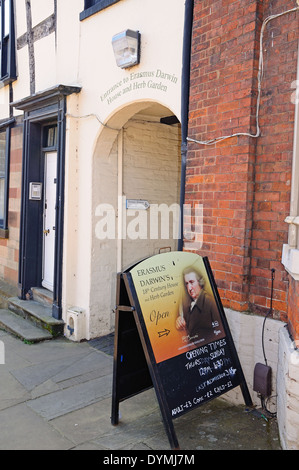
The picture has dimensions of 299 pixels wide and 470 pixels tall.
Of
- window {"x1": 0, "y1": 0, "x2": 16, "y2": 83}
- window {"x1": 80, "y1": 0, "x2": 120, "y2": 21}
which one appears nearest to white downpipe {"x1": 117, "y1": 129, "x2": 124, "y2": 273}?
window {"x1": 80, "y1": 0, "x2": 120, "y2": 21}

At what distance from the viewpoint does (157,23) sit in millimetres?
4574

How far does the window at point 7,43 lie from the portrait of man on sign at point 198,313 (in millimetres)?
5707

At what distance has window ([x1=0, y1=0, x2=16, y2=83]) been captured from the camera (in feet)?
24.4

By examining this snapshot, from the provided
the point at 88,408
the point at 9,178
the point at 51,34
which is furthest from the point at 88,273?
the point at 51,34

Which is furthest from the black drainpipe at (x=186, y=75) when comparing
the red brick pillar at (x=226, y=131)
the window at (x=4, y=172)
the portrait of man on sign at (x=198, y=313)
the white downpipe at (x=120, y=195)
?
the window at (x=4, y=172)

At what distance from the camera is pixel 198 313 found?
3.40 meters

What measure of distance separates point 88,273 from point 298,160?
3266 mm

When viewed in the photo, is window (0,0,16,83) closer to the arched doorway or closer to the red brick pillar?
the arched doorway

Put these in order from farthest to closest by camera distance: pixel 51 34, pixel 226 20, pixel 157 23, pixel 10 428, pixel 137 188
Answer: pixel 51 34 < pixel 137 188 < pixel 157 23 < pixel 226 20 < pixel 10 428

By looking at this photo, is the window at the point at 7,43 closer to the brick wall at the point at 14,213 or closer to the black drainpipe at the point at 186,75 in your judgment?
the brick wall at the point at 14,213

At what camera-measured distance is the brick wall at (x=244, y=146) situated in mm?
3447

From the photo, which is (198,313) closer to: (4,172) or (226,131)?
(226,131)

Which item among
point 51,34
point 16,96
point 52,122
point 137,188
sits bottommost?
point 137,188

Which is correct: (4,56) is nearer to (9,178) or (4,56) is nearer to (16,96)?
(16,96)
